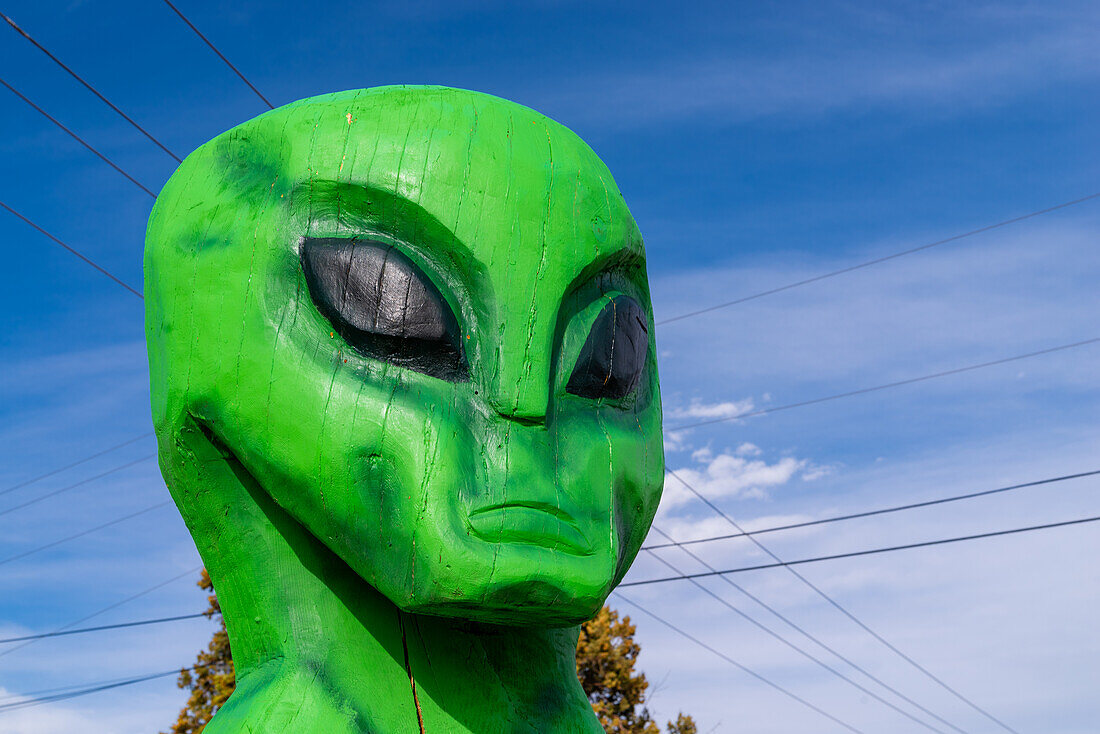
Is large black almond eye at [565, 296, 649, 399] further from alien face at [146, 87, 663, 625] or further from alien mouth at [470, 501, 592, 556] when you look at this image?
alien mouth at [470, 501, 592, 556]

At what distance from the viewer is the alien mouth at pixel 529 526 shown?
246cm

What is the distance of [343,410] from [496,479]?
368 mm

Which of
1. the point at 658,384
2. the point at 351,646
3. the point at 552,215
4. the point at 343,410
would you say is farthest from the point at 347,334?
the point at 658,384

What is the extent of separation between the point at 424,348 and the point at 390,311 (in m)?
0.11

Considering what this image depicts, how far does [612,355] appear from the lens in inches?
112

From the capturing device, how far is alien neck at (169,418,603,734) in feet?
8.79

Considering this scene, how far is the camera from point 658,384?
319 centimetres

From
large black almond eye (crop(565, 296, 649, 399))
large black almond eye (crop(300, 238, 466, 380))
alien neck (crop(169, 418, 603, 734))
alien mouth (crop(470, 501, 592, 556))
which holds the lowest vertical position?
alien neck (crop(169, 418, 603, 734))

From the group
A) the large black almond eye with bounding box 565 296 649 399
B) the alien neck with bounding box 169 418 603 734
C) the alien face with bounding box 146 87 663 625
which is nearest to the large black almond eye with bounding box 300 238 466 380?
the alien face with bounding box 146 87 663 625

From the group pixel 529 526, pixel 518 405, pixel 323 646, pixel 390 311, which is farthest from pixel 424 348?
pixel 323 646

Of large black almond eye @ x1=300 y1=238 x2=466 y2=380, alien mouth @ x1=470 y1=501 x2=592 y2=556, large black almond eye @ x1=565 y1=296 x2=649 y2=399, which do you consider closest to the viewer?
alien mouth @ x1=470 y1=501 x2=592 y2=556

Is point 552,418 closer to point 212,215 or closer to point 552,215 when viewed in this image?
point 552,215

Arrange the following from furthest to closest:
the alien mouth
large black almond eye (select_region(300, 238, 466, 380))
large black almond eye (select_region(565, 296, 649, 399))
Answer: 1. large black almond eye (select_region(565, 296, 649, 399))
2. large black almond eye (select_region(300, 238, 466, 380))
3. the alien mouth

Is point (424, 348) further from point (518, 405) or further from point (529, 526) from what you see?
point (529, 526)
